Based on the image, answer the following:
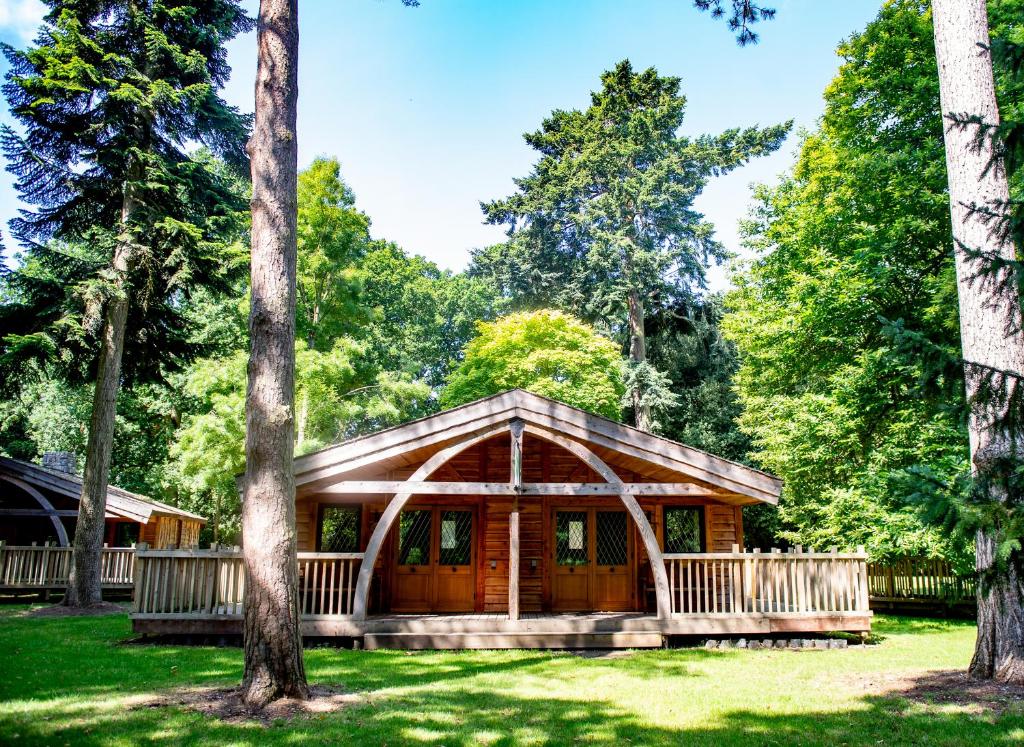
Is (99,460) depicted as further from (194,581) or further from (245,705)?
(245,705)

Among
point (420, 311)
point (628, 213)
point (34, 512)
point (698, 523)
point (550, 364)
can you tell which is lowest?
point (698, 523)

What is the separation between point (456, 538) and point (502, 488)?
336cm

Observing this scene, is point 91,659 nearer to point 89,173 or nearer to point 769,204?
point 89,173

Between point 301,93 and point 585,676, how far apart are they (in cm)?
811

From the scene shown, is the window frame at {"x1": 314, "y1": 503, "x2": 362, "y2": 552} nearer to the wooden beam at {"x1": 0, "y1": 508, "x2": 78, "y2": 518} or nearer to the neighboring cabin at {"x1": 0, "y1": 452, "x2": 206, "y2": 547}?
the neighboring cabin at {"x1": 0, "y1": 452, "x2": 206, "y2": 547}

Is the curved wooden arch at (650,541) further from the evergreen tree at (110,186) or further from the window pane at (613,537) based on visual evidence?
the evergreen tree at (110,186)

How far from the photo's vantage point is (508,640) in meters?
11.6

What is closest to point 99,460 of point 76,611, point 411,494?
point 76,611

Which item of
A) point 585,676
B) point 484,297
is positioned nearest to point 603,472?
point 585,676

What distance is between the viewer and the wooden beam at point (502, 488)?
11.9 m

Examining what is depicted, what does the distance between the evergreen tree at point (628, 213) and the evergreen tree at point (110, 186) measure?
57.1ft

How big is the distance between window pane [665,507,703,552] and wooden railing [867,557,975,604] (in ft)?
18.9

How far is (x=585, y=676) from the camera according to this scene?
9.30m

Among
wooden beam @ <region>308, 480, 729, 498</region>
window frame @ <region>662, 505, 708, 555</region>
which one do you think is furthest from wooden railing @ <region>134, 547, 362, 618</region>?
window frame @ <region>662, 505, 708, 555</region>
